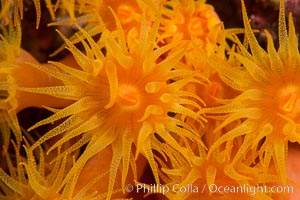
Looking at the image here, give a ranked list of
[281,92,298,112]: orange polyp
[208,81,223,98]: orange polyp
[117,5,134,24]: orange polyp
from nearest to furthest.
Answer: [281,92,298,112]: orange polyp < [208,81,223,98]: orange polyp < [117,5,134,24]: orange polyp

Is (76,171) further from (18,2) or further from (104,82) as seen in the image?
(18,2)

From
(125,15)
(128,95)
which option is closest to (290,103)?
(128,95)

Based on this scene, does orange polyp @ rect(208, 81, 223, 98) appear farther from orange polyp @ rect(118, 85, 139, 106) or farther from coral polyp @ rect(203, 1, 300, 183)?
orange polyp @ rect(118, 85, 139, 106)

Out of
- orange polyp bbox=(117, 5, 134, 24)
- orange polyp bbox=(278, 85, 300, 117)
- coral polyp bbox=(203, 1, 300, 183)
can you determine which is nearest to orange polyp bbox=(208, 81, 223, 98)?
coral polyp bbox=(203, 1, 300, 183)

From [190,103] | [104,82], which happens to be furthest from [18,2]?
[190,103]

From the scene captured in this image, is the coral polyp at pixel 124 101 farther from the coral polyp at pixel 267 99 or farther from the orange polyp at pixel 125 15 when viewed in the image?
the orange polyp at pixel 125 15

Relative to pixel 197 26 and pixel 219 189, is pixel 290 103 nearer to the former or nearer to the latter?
pixel 219 189

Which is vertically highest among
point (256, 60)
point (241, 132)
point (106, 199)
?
point (256, 60)

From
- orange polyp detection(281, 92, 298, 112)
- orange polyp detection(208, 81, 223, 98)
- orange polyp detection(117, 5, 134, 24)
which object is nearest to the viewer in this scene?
orange polyp detection(281, 92, 298, 112)
